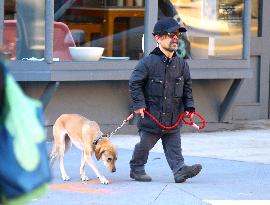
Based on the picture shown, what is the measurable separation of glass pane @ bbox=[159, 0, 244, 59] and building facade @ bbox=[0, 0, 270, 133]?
1 cm

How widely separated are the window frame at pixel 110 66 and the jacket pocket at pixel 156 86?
2.68 metres

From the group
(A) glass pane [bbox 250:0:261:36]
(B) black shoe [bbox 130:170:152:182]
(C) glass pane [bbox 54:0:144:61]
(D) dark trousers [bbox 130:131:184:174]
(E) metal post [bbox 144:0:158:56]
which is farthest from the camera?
(A) glass pane [bbox 250:0:261:36]

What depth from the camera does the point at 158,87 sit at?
764cm

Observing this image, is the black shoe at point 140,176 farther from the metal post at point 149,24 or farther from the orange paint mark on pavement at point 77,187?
the metal post at point 149,24

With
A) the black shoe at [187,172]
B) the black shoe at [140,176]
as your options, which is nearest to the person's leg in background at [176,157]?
A: the black shoe at [187,172]

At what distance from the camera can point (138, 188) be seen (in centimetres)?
755

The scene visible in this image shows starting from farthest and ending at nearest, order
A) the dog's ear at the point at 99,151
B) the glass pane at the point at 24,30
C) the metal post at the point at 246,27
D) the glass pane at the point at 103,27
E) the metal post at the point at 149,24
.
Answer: the metal post at the point at 246,27
the metal post at the point at 149,24
the glass pane at the point at 103,27
the glass pane at the point at 24,30
the dog's ear at the point at 99,151

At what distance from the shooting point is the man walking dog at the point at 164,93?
300 inches

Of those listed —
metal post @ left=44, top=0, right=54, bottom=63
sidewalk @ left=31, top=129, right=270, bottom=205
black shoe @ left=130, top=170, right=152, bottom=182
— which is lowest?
sidewalk @ left=31, top=129, right=270, bottom=205

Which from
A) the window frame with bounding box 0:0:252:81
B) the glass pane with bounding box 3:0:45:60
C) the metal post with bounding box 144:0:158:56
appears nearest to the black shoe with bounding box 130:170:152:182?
the window frame with bounding box 0:0:252:81

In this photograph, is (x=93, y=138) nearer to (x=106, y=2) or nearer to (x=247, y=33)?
(x=106, y=2)

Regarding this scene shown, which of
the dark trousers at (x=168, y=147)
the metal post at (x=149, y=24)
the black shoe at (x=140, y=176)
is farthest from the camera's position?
the metal post at (x=149, y=24)

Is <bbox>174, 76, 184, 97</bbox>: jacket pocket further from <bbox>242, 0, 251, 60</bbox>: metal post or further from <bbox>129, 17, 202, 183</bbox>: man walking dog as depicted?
<bbox>242, 0, 251, 60</bbox>: metal post

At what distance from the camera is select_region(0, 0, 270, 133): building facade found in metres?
10.0
